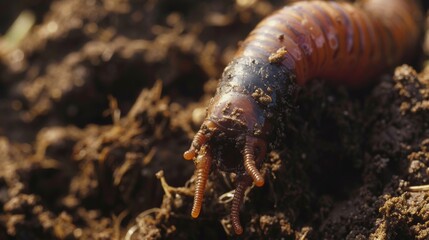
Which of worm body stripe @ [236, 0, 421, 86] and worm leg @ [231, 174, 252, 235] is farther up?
worm body stripe @ [236, 0, 421, 86]

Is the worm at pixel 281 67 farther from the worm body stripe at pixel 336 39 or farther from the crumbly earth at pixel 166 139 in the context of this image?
the crumbly earth at pixel 166 139

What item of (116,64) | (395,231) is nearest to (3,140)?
(116,64)

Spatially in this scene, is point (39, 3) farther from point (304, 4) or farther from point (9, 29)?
point (304, 4)

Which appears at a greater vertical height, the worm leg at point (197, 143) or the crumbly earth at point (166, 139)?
the worm leg at point (197, 143)

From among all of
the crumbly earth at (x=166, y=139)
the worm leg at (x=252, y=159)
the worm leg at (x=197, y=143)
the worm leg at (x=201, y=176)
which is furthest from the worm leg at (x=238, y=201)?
the crumbly earth at (x=166, y=139)

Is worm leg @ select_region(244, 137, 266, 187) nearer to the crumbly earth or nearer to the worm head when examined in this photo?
the worm head

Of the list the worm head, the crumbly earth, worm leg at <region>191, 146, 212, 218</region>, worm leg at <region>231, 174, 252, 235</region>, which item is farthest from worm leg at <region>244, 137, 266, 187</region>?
the crumbly earth
